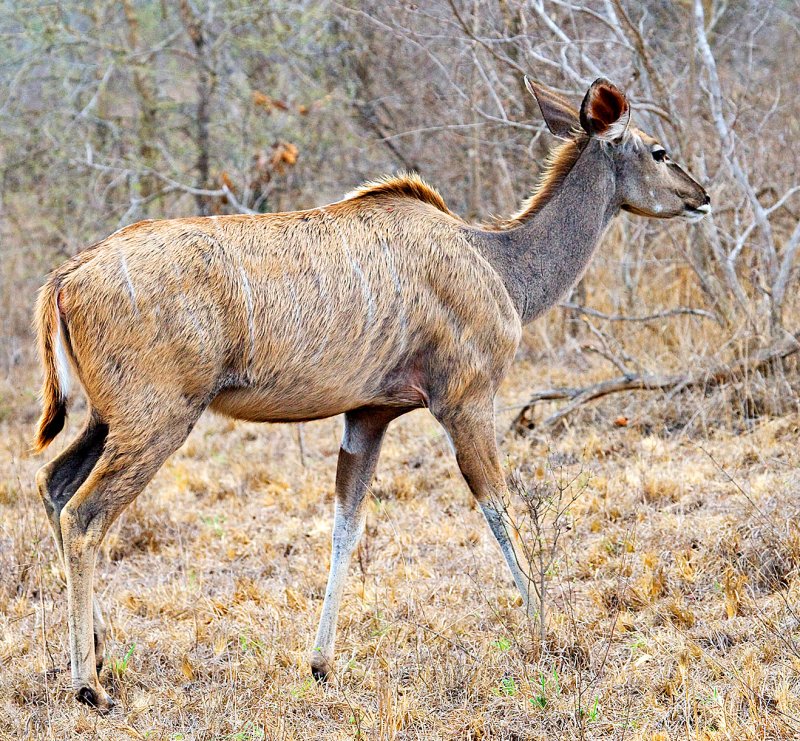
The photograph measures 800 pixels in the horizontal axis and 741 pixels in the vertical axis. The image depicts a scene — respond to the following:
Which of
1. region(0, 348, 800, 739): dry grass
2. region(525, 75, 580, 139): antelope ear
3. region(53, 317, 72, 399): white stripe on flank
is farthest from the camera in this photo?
region(525, 75, 580, 139): antelope ear

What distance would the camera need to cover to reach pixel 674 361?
7.64 metres

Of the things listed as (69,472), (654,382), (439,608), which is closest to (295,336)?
(69,472)

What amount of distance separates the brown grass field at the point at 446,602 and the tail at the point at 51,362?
2.87 feet

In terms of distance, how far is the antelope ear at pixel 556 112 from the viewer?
200 inches

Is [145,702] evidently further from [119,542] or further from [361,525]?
[119,542]

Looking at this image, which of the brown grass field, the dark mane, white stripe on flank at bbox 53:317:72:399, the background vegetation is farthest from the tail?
the dark mane

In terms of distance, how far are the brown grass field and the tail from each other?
88 centimetres

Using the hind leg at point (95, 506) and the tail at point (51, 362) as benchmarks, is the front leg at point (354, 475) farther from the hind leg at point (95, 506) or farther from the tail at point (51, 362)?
the tail at point (51, 362)

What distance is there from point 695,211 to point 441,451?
2.58 meters

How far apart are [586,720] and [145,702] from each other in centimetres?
166

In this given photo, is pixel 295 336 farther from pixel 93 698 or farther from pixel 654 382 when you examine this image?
pixel 654 382

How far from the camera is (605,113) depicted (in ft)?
16.0

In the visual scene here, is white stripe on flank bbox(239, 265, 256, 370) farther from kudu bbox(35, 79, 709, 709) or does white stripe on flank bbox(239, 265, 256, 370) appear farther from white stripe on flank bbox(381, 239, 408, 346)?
white stripe on flank bbox(381, 239, 408, 346)

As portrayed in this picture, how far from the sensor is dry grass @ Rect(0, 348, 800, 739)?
144 inches
